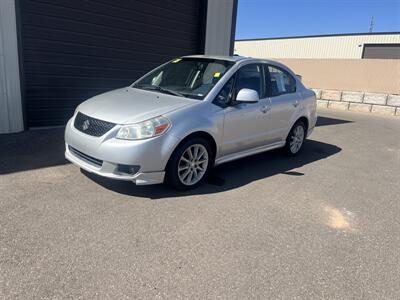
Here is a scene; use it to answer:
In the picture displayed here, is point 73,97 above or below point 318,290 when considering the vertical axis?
above

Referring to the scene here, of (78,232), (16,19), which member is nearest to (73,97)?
(16,19)

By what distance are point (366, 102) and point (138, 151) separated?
13705 millimetres

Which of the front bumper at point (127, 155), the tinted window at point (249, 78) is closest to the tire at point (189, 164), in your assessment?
the front bumper at point (127, 155)

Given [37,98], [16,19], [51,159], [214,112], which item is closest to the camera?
[214,112]

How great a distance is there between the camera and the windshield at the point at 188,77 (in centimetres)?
491

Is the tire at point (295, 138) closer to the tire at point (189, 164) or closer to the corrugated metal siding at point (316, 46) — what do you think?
the tire at point (189, 164)

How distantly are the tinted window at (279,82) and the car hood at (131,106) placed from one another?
1.70m

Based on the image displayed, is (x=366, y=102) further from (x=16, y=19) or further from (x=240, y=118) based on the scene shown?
(x=16, y=19)

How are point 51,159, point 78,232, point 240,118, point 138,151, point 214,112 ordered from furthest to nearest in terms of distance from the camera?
point 51,159 → point 240,118 → point 214,112 → point 138,151 → point 78,232

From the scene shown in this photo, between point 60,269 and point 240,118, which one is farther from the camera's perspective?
point 240,118

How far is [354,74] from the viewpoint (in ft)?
56.0

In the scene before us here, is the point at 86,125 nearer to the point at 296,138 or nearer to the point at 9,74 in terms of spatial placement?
the point at 9,74

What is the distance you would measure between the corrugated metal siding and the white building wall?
97.8 feet

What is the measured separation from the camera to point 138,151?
3924 millimetres
